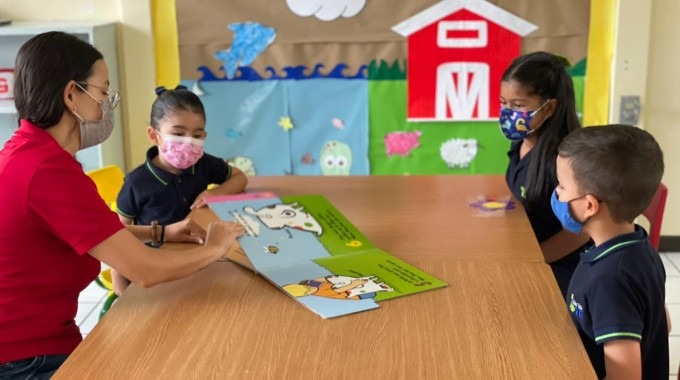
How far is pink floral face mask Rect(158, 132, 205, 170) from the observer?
2367mm

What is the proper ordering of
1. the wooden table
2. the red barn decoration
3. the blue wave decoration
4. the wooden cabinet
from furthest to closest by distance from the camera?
the blue wave decoration, the red barn decoration, the wooden cabinet, the wooden table

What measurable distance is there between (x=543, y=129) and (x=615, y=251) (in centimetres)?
94

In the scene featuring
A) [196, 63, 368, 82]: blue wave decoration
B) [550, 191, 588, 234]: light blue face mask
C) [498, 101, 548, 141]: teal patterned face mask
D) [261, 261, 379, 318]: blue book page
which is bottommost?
[261, 261, 379, 318]: blue book page

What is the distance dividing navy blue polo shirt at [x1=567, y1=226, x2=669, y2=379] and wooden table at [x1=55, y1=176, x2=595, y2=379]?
55mm

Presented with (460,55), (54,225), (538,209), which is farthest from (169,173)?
(460,55)

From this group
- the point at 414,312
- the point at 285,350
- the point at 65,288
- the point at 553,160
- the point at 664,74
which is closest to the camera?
the point at 285,350

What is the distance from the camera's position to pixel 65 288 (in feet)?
5.66

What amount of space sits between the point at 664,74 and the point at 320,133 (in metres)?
1.75

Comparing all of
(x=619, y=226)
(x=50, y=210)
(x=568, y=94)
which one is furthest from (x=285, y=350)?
(x=568, y=94)

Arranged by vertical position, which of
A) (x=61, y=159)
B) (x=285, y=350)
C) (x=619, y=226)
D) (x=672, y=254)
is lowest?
(x=672, y=254)

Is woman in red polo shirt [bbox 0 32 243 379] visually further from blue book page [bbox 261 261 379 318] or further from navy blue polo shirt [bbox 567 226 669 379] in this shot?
navy blue polo shirt [bbox 567 226 669 379]

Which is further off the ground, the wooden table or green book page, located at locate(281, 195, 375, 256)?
green book page, located at locate(281, 195, 375, 256)

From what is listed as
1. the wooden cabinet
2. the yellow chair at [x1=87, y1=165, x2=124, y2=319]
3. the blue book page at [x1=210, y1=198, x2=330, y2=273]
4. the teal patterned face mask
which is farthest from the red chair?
the wooden cabinet

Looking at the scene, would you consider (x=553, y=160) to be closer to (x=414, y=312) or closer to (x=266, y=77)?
(x=414, y=312)
